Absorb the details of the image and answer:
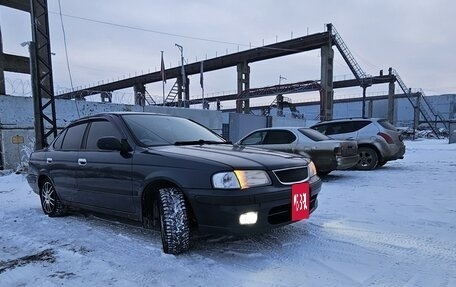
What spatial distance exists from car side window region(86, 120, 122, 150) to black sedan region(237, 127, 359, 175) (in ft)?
13.3

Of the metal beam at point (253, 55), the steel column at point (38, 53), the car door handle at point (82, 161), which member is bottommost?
the car door handle at point (82, 161)

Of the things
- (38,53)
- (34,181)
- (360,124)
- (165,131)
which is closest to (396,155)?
(360,124)

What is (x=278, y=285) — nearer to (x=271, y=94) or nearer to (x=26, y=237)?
(x=26, y=237)

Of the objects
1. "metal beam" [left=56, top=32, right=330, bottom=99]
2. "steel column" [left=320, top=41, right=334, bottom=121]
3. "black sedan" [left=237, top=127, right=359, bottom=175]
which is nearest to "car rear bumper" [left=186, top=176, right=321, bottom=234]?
"black sedan" [left=237, top=127, right=359, bottom=175]

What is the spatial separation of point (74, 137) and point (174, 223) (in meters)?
2.58

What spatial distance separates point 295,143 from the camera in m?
8.47

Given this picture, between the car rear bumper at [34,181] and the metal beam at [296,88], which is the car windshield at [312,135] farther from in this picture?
the metal beam at [296,88]

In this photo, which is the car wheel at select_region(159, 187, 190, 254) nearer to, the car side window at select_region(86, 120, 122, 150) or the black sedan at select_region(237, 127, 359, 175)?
the car side window at select_region(86, 120, 122, 150)

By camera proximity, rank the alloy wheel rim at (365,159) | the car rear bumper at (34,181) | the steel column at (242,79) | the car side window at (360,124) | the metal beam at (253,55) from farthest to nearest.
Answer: the steel column at (242,79), the metal beam at (253,55), the car side window at (360,124), the alloy wheel rim at (365,159), the car rear bumper at (34,181)

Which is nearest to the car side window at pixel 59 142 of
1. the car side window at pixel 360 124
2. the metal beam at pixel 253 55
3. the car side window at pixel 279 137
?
the car side window at pixel 279 137

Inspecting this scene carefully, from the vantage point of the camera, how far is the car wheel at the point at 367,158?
10.2 metres

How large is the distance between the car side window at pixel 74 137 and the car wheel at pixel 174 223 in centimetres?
210

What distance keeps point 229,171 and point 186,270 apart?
96 centimetres

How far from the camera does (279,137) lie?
877 centimetres
